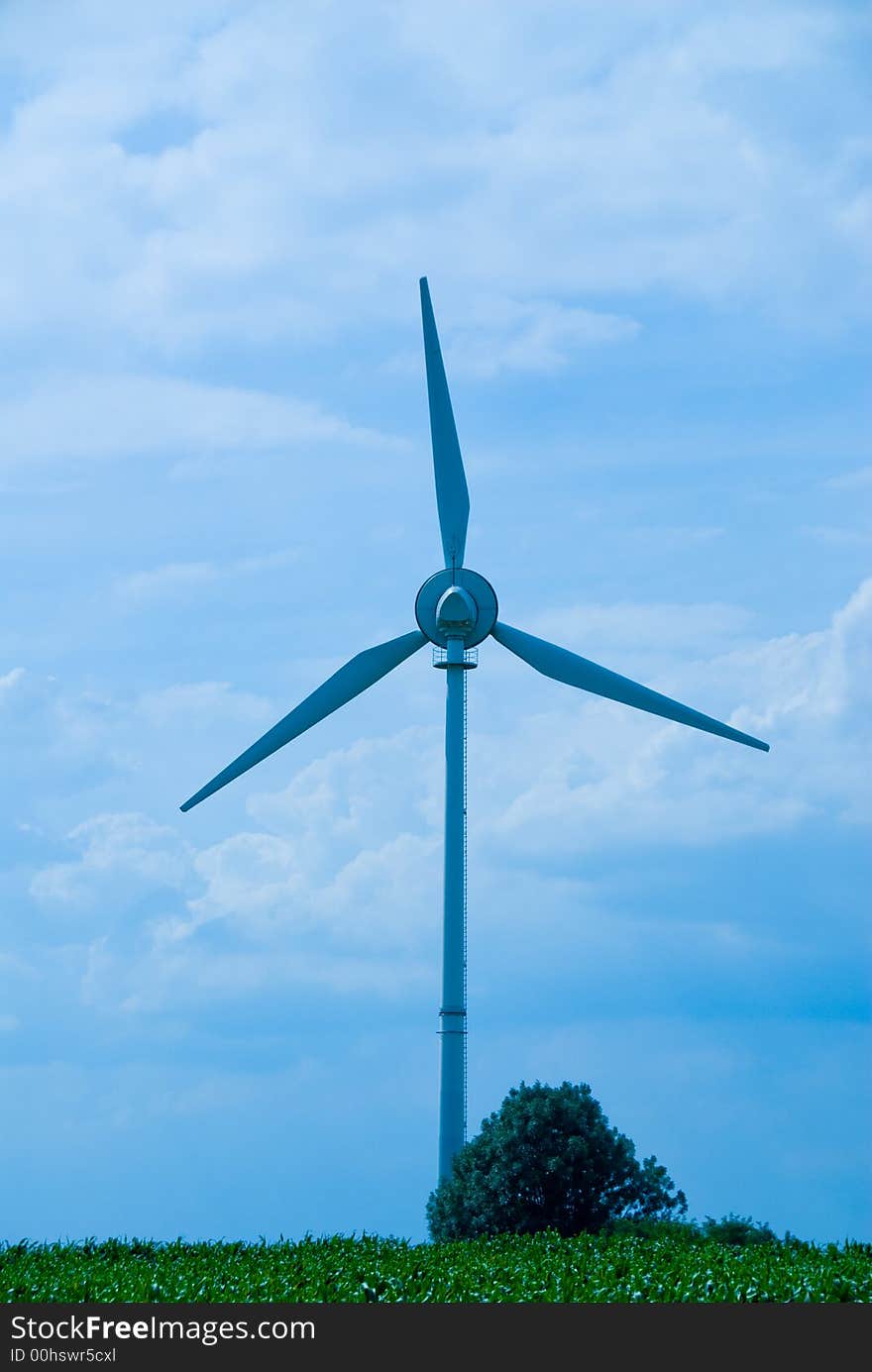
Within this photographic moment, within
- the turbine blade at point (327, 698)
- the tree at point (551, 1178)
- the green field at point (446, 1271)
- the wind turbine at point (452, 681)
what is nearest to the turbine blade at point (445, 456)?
the wind turbine at point (452, 681)

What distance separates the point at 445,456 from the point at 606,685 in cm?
1343

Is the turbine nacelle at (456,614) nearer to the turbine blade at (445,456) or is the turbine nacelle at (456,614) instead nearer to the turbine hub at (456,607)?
the turbine hub at (456,607)

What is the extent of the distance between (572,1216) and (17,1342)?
3312 centimetres

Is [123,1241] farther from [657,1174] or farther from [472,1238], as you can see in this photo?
[657,1174]

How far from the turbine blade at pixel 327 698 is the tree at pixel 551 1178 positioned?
1879cm

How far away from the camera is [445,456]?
72250 mm

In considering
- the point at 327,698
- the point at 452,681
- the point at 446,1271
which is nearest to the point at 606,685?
the point at 452,681

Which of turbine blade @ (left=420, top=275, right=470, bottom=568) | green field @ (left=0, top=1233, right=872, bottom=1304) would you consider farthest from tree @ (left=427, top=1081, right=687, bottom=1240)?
turbine blade @ (left=420, top=275, right=470, bottom=568)

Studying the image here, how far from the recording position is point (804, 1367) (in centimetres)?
2897

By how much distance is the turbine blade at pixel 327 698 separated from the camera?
67375 millimetres

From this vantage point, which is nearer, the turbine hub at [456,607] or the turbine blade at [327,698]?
the turbine blade at [327,698]

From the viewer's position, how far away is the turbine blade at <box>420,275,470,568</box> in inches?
2822

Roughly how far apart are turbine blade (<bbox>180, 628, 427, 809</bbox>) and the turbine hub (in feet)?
3.14

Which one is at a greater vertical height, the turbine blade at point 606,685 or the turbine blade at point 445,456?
the turbine blade at point 445,456
